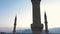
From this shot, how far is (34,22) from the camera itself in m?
3.27

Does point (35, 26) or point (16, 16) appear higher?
point (16, 16)

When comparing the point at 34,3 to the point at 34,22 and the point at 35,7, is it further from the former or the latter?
the point at 34,22

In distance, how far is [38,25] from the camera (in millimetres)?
3105

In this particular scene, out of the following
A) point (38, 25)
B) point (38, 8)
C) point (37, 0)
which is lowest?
point (38, 25)

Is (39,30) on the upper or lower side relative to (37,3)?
lower

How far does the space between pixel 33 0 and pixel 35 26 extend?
90 centimetres

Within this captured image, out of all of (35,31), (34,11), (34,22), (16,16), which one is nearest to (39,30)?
(35,31)

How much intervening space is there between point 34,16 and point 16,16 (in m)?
4.78

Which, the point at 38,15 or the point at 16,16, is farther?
the point at 16,16

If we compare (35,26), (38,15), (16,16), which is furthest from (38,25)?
(16,16)

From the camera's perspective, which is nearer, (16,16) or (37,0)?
(37,0)

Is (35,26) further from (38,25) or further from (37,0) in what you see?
(37,0)

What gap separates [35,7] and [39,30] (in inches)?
31.1

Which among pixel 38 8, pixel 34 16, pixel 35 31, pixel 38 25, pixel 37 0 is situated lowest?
pixel 35 31
